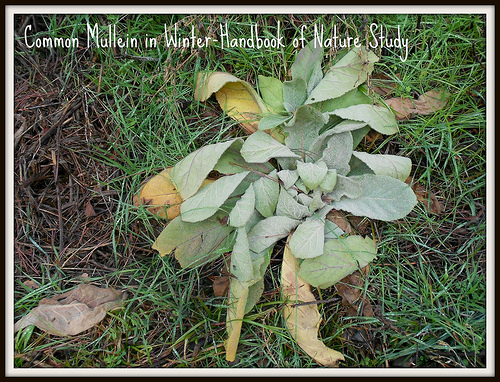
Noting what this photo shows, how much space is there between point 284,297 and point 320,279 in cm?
18

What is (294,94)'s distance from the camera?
1504 mm

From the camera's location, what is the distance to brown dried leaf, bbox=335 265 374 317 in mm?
1503

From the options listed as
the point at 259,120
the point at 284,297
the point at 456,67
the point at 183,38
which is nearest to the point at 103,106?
the point at 183,38

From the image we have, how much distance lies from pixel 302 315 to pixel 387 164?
27.0 inches

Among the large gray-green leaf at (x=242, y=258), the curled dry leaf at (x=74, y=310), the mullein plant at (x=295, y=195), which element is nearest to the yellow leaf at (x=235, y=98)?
the mullein plant at (x=295, y=195)

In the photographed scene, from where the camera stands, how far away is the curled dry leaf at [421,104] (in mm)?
1585

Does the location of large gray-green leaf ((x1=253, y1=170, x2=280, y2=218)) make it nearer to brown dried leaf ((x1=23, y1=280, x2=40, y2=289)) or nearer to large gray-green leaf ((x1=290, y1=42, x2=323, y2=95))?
large gray-green leaf ((x1=290, y1=42, x2=323, y2=95))

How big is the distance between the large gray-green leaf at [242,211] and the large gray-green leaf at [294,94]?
412 mm

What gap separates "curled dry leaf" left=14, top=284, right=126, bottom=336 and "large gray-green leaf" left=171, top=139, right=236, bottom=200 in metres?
0.54

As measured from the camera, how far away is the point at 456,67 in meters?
1.61

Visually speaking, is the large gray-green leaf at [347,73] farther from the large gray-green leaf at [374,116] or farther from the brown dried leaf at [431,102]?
the brown dried leaf at [431,102]

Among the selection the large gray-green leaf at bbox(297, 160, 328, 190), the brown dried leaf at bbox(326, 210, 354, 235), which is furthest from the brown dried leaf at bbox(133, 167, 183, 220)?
the brown dried leaf at bbox(326, 210, 354, 235)

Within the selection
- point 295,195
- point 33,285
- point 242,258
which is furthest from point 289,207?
point 33,285

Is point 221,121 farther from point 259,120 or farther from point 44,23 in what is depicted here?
point 44,23
